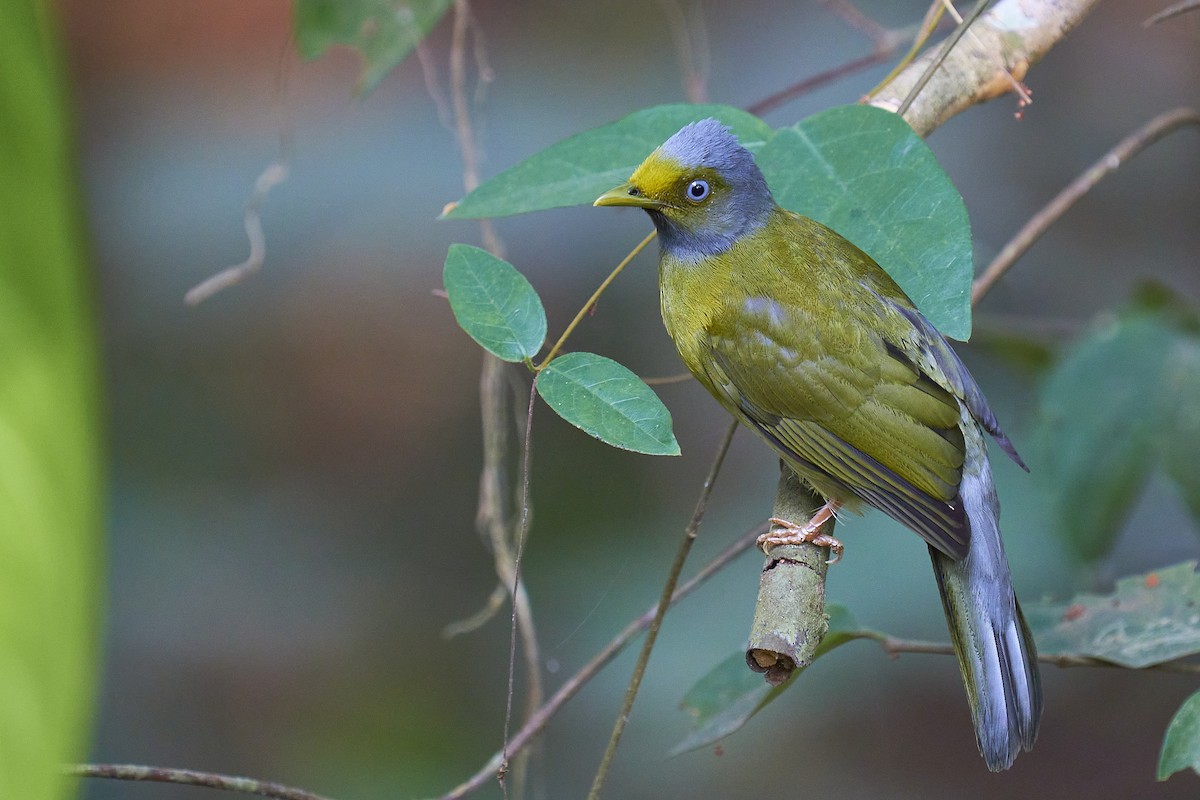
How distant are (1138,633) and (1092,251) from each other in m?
3.23

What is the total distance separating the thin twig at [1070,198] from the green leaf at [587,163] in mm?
589

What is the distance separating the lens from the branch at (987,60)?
6.53ft

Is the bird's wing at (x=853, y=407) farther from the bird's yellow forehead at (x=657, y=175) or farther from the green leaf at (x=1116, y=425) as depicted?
the green leaf at (x=1116, y=425)

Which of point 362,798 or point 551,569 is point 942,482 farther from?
point 362,798

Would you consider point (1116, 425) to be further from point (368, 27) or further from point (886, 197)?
point (368, 27)

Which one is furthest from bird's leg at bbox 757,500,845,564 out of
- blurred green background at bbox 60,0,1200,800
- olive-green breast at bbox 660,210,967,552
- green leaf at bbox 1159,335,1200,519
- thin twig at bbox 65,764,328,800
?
blurred green background at bbox 60,0,1200,800

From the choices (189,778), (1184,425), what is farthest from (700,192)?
(1184,425)

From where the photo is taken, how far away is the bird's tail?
185cm

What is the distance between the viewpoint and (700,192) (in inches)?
87.0

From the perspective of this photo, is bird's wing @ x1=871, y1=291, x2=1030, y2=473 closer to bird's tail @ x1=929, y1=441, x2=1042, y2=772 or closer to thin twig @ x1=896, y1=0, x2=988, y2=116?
Result: bird's tail @ x1=929, y1=441, x2=1042, y2=772

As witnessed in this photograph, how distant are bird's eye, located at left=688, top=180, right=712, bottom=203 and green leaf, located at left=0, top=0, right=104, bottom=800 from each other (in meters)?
1.44

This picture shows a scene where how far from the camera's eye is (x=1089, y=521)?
283cm

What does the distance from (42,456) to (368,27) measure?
1.68 meters

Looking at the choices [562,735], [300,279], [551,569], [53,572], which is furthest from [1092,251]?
[53,572]
